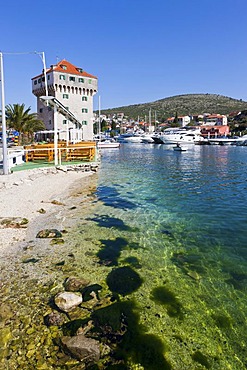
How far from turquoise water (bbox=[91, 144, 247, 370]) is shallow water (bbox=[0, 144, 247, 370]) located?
2 centimetres

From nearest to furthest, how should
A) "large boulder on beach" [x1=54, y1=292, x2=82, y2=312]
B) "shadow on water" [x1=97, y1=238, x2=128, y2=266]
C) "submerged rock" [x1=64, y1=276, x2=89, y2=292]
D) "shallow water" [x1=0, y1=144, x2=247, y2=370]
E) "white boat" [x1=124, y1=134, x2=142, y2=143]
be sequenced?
"shallow water" [x1=0, y1=144, x2=247, y2=370] → "large boulder on beach" [x1=54, y1=292, x2=82, y2=312] → "submerged rock" [x1=64, y1=276, x2=89, y2=292] → "shadow on water" [x1=97, y1=238, x2=128, y2=266] → "white boat" [x1=124, y1=134, x2=142, y2=143]

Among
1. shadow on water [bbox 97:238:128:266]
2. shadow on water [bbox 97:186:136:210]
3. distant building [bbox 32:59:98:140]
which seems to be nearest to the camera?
shadow on water [bbox 97:238:128:266]

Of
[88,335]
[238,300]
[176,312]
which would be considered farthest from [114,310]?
[238,300]

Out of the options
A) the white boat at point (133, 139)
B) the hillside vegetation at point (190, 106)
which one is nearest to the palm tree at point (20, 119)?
the white boat at point (133, 139)

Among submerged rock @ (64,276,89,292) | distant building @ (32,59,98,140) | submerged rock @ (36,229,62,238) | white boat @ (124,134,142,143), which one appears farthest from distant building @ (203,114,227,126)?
submerged rock @ (64,276,89,292)

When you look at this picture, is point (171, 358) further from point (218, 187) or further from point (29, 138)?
point (29, 138)

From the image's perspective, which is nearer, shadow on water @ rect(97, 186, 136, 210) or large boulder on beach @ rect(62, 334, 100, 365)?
large boulder on beach @ rect(62, 334, 100, 365)

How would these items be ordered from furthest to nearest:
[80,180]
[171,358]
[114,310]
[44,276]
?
[80,180] < [44,276] < [114,310] < [171,358]

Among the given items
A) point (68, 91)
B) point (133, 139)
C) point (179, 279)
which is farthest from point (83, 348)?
point (133, 139)

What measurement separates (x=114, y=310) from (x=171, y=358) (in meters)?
1.24

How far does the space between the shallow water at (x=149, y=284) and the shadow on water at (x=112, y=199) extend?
3.83 feet

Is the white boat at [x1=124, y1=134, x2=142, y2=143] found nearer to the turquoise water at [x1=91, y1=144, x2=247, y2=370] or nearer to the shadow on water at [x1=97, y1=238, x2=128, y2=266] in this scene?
the turquoise water at [x1=91, y1=144, x2=247, y2=370]

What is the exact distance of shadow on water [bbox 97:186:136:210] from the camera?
1184 centimetres

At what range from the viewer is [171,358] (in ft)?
11.6
